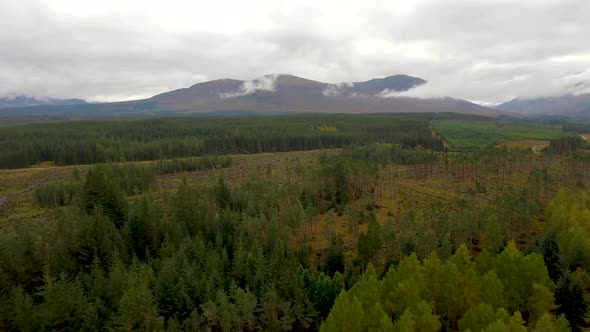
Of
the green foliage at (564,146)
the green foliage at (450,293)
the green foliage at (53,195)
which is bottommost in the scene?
the green foliage at (53,195)

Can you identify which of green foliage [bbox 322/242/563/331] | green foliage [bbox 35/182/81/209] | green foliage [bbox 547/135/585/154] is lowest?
green foliage [bbox 35/182/81/209]

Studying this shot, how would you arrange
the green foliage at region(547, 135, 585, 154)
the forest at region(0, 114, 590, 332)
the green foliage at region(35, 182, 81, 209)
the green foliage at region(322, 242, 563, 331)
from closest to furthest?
the green foliage at region(322, 242, 563, 331) < the forest at region(0, 114, 590, 332) < the green foliage at region(35, 182, 81, 209) < the green foliage at region(547, 135, 585, 154)

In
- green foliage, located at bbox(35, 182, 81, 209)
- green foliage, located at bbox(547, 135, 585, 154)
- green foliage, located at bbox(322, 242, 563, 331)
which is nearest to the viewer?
green foliage, located at bbox(322, 242, 563, 331)

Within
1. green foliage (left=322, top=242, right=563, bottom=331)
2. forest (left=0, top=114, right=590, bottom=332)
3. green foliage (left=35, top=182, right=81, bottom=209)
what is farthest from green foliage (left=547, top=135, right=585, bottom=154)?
green foliage (left=35, top=182, right=81, bottom=209)

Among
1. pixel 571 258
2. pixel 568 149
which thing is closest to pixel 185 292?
pixel 571 258

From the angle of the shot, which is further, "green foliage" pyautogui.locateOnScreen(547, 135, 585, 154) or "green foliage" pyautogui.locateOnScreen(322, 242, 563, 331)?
"green foliage" pyautogui.locateOnScreen(547, 135, 585, 154)

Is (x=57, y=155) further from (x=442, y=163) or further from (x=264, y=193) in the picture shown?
(x=442, y=163)

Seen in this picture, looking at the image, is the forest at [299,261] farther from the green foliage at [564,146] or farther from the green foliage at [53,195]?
the green foliage at [564,146]

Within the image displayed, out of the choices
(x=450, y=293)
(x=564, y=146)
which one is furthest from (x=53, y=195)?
(x=564, y=146)

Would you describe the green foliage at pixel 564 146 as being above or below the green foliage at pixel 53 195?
above

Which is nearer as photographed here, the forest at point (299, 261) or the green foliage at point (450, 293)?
the green foliage at point (450, 293)

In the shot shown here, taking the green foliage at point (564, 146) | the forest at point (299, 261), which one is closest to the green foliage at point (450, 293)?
the forest at point (299, 261)

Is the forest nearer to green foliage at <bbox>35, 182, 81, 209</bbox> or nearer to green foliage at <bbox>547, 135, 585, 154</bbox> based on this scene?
green foliage at <bbox>35, 182, 81, 209</bbox>

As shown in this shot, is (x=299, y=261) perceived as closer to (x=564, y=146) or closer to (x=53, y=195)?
(x=53, y=195)
